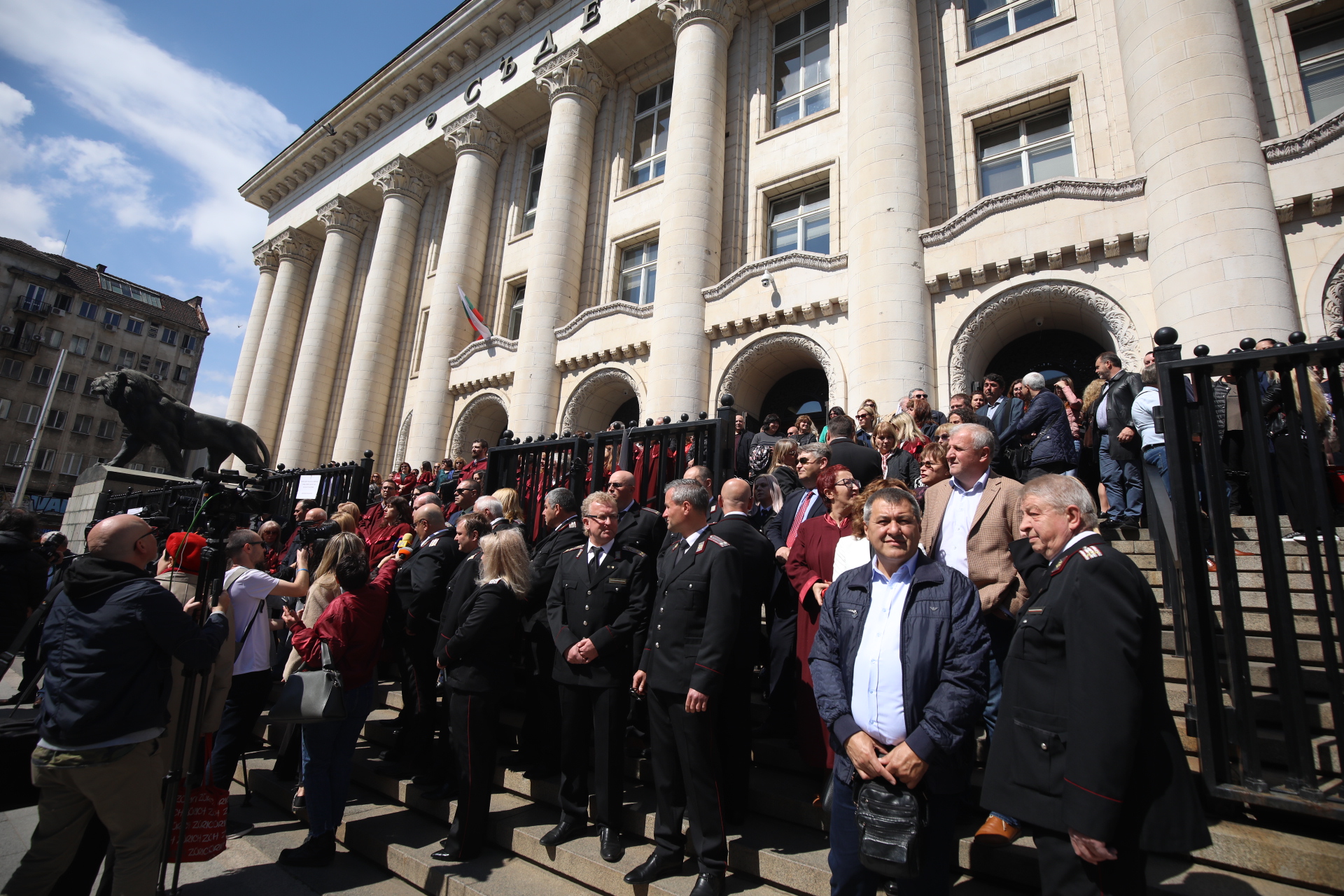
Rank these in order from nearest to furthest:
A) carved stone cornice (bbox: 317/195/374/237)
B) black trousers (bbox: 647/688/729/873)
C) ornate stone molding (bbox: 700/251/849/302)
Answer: black trousers (bbox: 647/688/729/873), ornate stone molding (bbox: 700/251/849/302), carved stone cornice (bbox: 317/195/374/237)

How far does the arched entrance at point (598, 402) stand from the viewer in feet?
52.4

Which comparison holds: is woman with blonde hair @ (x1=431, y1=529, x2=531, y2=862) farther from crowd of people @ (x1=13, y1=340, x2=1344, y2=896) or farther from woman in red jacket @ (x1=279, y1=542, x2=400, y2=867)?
woman in red jacket @ (x1=279, y1=542, x2=400, y2=867)

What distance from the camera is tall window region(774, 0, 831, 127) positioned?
49.0 feet

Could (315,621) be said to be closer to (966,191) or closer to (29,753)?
(29,753)

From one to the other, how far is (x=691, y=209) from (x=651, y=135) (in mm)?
5030

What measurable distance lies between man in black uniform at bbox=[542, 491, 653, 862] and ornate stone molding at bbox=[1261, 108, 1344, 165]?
10789 millimetres

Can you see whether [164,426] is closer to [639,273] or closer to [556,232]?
[556,232]

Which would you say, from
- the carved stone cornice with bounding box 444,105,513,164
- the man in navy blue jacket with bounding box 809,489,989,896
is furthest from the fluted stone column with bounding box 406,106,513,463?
the man in navy blue jacket with bounding box 809,489,989,896

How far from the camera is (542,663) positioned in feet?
A: 15.4

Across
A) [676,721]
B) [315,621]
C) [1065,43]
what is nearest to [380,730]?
[315,621]

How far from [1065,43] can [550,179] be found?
12.1 meters

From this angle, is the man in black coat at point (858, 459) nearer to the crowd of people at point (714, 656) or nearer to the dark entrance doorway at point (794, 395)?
the crowd of people at point (714, 656)

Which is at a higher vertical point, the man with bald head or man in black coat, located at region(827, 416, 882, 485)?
man in black coat, located at region(827, 416, 882, 485)

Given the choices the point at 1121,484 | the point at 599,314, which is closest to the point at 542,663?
the point at 1121,484
